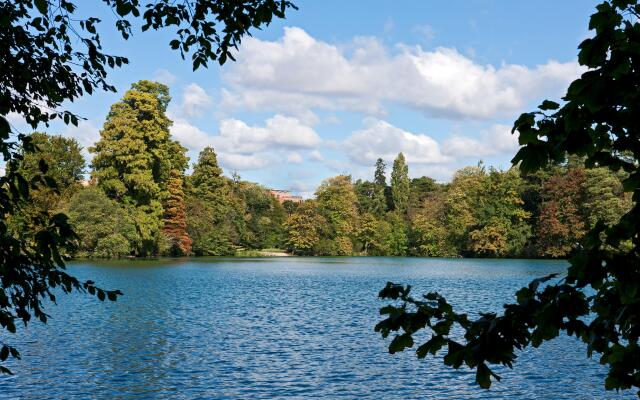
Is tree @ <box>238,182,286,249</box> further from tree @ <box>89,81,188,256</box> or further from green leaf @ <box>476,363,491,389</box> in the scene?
green leaf @ <box>476,363,491,389</box>

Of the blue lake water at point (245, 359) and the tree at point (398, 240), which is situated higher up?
the tree at point (398, 240)

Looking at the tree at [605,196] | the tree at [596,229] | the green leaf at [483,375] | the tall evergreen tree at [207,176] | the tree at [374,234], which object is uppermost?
the tall evergreen tree at [207,176]

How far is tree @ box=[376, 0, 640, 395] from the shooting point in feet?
7.14

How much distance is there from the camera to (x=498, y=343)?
2.52m

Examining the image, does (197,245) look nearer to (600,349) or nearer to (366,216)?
(366,216)

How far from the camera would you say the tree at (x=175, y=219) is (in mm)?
57188

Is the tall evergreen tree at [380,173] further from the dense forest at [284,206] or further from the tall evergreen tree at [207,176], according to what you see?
the tall evergreen tree at [207,176]

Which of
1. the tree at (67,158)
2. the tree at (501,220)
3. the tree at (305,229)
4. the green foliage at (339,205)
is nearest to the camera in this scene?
the tree at (67,158)

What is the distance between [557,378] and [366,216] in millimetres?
Answer: 68323

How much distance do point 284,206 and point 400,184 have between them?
1686 cm

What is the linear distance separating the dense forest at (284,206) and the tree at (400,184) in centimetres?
14

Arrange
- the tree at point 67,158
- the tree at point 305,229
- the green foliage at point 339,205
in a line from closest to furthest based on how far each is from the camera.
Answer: the tree at point 67,158 < the tree at point 305,229 < the green foliage at point 339,205

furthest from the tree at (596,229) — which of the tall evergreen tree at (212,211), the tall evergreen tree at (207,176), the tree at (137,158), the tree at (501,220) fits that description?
the tall evergreen tree at (207,176)

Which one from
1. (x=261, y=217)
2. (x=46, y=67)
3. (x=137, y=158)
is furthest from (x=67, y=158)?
(x=46, y=67)
